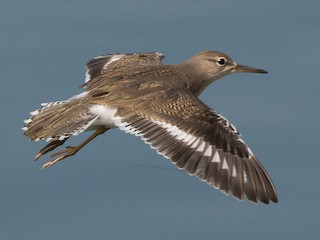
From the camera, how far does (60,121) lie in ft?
31.0

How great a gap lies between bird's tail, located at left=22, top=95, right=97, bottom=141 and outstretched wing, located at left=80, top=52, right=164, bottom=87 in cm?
93

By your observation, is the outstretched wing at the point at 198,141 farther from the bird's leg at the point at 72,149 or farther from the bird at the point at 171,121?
the bird's leg at the point at 72,149

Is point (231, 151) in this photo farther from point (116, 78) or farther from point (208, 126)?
point (116, 78)

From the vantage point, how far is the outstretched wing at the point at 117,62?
10734 mm

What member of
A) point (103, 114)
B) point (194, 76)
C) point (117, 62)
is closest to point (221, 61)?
point (194, 76)

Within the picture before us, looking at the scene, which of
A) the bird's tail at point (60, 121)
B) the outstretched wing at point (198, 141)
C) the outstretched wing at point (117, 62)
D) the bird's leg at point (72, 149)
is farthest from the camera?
the outstretched wing at point (117, 62)

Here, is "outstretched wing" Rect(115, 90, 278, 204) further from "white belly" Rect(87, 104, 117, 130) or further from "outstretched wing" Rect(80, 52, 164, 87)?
"outstretched wing" Rect(80, 52, 164, 87)

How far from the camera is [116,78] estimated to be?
9.91m

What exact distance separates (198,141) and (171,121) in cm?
36

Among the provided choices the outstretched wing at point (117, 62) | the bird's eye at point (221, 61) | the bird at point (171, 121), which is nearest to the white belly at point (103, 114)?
the bird at point (171, 121)

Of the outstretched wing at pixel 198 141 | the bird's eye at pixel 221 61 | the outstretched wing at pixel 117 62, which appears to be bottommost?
the outstretched wing at pixel 198 141

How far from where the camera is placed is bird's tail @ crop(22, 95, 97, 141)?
366 inches

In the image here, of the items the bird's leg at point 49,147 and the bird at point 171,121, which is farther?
the bird's leg at point 49,147

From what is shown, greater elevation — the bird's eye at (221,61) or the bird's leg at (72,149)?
the bird's eye at (221,61)
